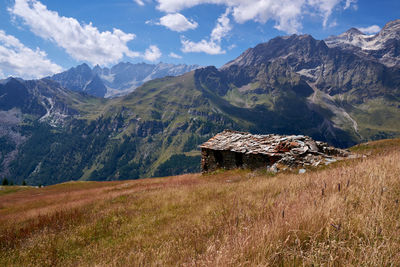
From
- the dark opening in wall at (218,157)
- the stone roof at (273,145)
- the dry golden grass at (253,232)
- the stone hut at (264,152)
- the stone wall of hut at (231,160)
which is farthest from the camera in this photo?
the dark opening in wall at (218,157)

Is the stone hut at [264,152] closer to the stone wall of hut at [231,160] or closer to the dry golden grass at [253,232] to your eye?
the stone wall of hut at [231,160]

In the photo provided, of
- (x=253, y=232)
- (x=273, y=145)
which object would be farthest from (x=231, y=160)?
(x=253, y=232)

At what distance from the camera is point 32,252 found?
18.9ft

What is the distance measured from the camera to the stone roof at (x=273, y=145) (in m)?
15.8

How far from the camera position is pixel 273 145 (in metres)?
18.3

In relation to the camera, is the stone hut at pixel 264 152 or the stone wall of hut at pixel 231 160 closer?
the stone hut at pixel 264 152

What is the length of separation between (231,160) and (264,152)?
492 centimetres

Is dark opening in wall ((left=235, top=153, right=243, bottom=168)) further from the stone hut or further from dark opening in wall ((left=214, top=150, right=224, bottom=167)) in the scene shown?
dark opening in wall ((left=214, top=150, right=224, bottom=167))

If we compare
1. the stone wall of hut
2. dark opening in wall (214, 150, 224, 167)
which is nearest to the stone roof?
the stone wall of hut

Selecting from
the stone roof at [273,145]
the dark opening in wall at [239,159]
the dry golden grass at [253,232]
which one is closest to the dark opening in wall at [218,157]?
the stone roof at [273,145]

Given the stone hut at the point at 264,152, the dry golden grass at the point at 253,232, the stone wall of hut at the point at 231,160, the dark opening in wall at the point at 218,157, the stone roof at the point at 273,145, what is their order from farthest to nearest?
the dark opening in wall at the point at 218,157 → the stone wall of hut at the point at 231,160 → the stone roof at the point at 273,145 → the stone hut at the point at 264,152 → the dry golden grass at the point at 253,232

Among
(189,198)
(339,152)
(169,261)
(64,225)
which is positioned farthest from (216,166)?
(169,261)

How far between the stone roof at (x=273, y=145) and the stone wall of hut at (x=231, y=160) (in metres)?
0.71

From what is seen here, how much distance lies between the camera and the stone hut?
1470cm
